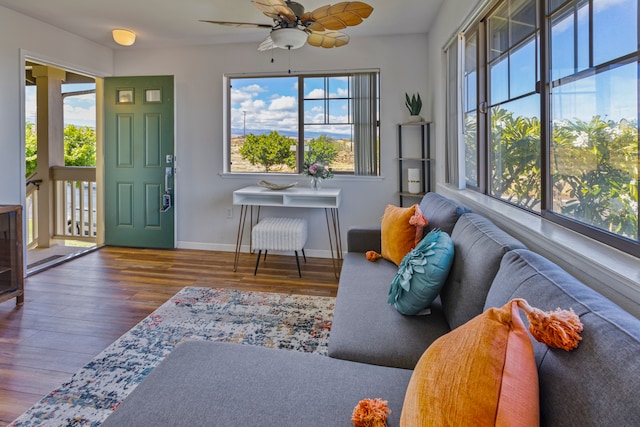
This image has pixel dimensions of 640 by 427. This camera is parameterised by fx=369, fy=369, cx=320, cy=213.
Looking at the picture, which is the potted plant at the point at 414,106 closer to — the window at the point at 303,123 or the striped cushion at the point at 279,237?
the window at the point at 303,123

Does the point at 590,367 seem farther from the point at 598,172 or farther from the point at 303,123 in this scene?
the point at 303,123

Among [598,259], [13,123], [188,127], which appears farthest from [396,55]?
[13,123]

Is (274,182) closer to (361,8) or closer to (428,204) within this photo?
(428,204)

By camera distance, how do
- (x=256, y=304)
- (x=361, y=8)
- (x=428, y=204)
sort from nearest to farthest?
1. (x=361, y=8)
2. (x=428, y=204)
3. (x=256, y=304)

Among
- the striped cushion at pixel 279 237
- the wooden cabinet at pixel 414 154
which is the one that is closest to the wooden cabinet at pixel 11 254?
the striped cushion at pixel 279 237

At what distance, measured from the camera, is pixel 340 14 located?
7.50ft

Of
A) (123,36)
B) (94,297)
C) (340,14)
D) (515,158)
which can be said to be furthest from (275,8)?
(94,297)

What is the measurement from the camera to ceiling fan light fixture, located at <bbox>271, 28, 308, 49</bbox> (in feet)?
8.25

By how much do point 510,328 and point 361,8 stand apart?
6.75ft

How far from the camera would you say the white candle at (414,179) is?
3890 millimetres

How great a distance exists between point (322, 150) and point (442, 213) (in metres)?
2.34

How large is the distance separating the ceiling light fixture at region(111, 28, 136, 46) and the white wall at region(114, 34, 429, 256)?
1.69 ft

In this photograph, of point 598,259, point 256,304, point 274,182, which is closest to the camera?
point 598,259

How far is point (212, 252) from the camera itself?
447 cm
